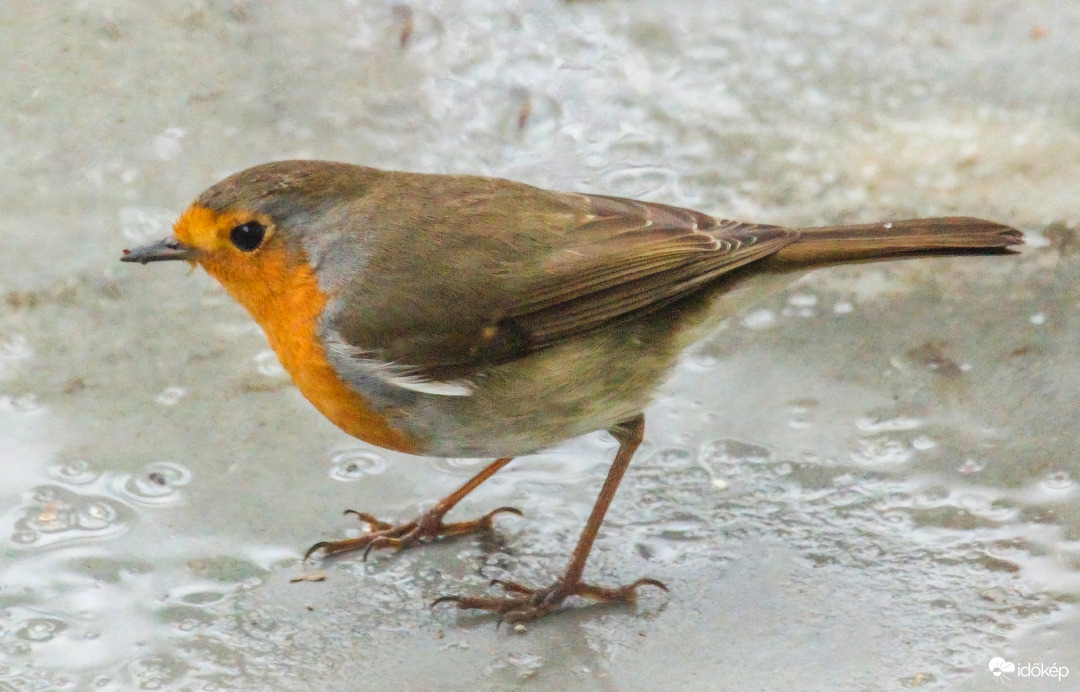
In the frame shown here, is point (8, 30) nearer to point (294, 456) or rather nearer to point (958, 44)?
point (294, 456)

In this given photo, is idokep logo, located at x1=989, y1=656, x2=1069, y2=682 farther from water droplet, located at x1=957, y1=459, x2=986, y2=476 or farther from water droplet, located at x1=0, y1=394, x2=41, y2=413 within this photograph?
water droplet, located at x1=0, y1=394, x2=41, y2=413

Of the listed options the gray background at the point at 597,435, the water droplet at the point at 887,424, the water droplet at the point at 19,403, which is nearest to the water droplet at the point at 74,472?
the gray background at the point at 597,435

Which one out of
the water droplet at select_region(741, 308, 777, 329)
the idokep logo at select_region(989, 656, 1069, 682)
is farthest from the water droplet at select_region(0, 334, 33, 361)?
the idokep logo at select_region(989, 656, 1069, 682)

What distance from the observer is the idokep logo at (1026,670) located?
2926 mm

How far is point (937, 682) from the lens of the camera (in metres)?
3.04

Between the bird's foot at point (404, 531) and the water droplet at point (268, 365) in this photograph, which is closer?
the bird's foot at point (404, 531)

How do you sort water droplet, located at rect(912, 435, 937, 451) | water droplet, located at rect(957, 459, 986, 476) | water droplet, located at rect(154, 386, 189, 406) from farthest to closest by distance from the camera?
water droplet, located at rect(154, 386, 189, 406) < water droplet, located at rect(912, 435, 937, 451) < water droplet, located at rect(957, 459, 986, 476)

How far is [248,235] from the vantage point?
11.4 feet

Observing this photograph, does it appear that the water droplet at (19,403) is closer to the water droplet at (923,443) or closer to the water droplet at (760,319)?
the water droplet at (760,319)

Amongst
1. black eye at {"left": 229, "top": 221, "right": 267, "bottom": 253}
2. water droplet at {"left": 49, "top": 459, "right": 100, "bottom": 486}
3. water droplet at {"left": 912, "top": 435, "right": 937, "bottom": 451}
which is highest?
water droplet at {"left": 912, "top": 435, "right": 937, "bottom": 451}

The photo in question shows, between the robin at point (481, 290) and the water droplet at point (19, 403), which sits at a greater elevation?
the robin at point (481, 290)

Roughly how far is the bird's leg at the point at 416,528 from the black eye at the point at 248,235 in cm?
86

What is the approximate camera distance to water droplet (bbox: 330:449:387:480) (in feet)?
13.2

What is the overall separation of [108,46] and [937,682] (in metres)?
4.19
